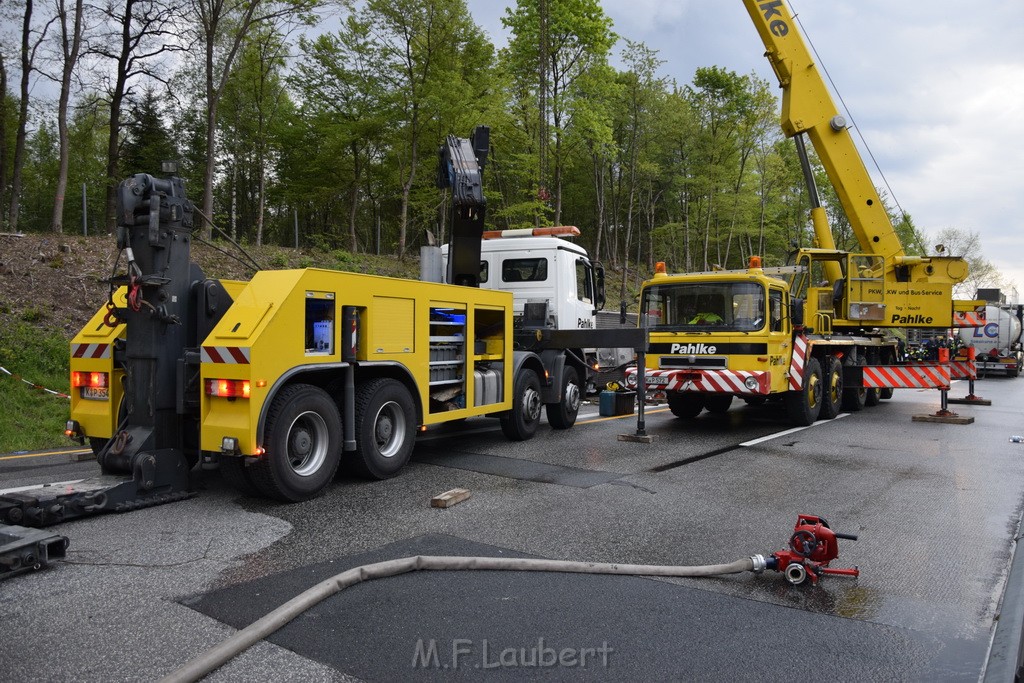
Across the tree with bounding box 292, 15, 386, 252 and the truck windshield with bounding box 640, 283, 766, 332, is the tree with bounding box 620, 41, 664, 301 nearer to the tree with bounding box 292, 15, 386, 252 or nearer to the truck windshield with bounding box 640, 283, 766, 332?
the tree with bounding box 292, 15, 386, 252

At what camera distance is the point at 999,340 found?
2814 cm

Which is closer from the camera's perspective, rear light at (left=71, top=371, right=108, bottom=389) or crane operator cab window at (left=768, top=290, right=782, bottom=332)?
rear light at (left=71, top=371, right=108, bottom=389)

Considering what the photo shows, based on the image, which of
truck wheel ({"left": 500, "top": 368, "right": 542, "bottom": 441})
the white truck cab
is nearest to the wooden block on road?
truck wheel ({"left": 500, "top": 368, "right": 542, "bottom": 441})

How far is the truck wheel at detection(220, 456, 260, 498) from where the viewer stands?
5938 mm

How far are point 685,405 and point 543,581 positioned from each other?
28.7 feet

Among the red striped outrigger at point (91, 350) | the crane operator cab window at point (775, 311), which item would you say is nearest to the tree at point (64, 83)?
the red striped outrigger at point (91, 350)

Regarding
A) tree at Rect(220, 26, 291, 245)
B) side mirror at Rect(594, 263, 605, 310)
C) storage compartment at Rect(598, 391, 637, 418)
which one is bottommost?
storage compartment at Rect(598, 391, 637, 418)

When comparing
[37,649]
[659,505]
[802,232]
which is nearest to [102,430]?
[37,649]

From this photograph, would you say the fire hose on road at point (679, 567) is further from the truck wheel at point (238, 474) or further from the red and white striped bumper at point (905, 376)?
the red and white striped bumper at point (905, 376)

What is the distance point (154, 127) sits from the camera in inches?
1208

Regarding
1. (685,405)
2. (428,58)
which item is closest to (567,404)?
(685,405)

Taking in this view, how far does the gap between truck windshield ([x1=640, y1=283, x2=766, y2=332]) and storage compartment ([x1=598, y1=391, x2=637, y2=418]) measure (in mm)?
1172

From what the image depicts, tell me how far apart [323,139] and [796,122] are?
59.2 ft

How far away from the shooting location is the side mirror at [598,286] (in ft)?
39.3
